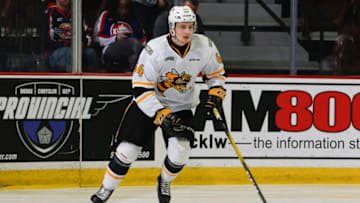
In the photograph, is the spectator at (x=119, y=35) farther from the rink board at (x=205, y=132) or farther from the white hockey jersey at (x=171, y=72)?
the white hockey jersey at (x=171, y=72)

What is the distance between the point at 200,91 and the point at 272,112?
0.57m

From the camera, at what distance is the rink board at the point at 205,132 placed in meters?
4.66

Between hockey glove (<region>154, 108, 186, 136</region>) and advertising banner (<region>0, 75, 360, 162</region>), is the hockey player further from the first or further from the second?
advertising banner (<region>0, 75, 360, 162</region>)

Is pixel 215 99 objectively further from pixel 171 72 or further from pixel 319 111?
pixel 319 111

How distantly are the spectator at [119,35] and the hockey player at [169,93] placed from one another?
95cm

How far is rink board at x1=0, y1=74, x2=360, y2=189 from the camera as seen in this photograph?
466 centimetres

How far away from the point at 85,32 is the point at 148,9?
50cm

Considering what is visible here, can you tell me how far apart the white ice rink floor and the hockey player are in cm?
42

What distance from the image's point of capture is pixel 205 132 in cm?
482

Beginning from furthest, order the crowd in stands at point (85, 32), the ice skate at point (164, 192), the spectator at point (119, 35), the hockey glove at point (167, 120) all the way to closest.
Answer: the spectator at point (119, 35)
the crowd in stands at point (85, 32)
the ice skate at point (164, 192)
the hockey glove at point (167, 120)

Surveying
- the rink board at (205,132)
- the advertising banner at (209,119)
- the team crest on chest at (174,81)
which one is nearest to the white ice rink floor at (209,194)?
the rink board at (205,132)

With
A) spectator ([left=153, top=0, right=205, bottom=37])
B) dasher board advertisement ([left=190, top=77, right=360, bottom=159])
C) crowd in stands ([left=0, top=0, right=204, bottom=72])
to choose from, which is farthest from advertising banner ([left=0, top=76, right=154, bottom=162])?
dasher board advertisement ([left=190, top=77, right=360, bottom=159])

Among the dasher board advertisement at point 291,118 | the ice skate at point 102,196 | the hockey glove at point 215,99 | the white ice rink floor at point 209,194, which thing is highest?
the hockey glove at point 215,99

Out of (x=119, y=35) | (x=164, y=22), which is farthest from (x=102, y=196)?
(x=164, y=22)
